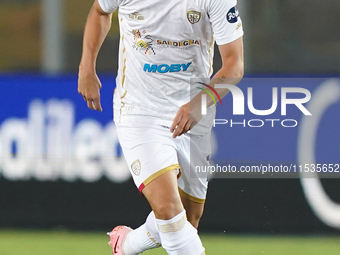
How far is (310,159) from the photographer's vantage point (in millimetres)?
5496

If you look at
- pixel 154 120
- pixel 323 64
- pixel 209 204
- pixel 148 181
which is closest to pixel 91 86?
pixel 154 120

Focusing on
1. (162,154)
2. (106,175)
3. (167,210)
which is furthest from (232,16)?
(106,175)

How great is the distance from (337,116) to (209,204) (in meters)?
1.30

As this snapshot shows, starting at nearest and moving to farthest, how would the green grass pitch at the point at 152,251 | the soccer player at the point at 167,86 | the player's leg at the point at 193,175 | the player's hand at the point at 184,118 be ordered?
1. the player's hand at the point at 184,118
2. the soccer player at the point at 167,86
3. the player's leg at the point at 193,175
4. the green grass pitch at the point at 152,251

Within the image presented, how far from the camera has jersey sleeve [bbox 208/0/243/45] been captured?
347 centimetres

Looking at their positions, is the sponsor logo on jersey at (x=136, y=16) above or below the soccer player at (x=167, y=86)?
above

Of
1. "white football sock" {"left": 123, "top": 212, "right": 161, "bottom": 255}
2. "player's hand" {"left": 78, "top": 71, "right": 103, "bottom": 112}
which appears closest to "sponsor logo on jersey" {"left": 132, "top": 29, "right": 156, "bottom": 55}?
"player's hand" {"left": 78, "top": 71, "right": 103, "bottom": 112}

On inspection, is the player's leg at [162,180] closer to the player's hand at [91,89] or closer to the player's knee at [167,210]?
the player's knee at [167,210]

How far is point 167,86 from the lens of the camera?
3.68 metres

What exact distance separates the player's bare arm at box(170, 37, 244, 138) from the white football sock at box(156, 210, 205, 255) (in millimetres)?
453

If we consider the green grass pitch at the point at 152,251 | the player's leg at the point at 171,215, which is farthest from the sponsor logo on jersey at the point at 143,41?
the green grass pitch at the point at 152,251

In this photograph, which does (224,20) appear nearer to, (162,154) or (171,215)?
(162,154)

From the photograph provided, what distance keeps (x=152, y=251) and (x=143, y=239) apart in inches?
32.0

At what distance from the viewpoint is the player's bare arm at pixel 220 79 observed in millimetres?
3352
